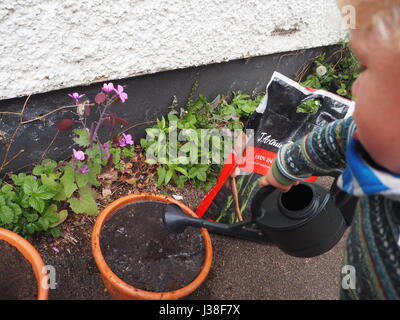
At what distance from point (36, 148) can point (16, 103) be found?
0.26 meters

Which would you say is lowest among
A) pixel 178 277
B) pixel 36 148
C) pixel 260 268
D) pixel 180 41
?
pixel 260 268

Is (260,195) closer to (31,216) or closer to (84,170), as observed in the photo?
(84,170)

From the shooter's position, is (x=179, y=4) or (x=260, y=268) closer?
(x=179, y=4)

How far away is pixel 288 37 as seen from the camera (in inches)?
94.7

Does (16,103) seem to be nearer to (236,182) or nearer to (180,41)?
(180,41)

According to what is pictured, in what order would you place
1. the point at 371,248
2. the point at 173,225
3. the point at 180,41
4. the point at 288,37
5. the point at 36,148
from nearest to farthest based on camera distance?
the point at 371,248 → the point at 173,225 → the point at 36,148 → the point at 180,41 → the point at 288,37

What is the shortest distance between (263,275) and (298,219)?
2.54 ft

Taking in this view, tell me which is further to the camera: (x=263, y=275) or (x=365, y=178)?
(x=263, y=275)

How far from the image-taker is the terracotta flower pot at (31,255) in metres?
1.15

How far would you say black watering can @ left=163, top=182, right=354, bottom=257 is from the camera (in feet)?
3.73

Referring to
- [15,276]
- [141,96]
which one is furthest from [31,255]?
[141,96]

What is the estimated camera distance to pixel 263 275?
5.94 feet

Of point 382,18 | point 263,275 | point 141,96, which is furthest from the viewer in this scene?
point 141,96
